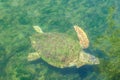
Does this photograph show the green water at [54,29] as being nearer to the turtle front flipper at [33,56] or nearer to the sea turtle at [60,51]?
the turtle front flipper at [33,56]

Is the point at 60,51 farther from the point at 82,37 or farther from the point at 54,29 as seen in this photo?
the point at 54,29

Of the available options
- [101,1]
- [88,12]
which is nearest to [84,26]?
[88,12]

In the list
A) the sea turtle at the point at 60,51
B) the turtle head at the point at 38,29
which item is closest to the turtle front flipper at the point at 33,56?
the sea turtle at the point at 60,51

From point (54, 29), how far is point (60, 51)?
1772 mm

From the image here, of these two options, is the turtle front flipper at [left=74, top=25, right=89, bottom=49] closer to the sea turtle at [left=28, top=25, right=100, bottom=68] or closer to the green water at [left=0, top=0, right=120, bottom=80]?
the sea turtle at [left=28, top=25, right=100, bottom=68]

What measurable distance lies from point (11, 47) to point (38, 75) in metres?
1.43

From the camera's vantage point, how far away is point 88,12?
11148 mm

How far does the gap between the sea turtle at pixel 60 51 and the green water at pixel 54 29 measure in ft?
0.83

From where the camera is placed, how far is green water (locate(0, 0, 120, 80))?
806cm

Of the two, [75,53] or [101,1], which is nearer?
[75,53]

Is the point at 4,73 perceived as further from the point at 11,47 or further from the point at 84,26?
the point at 84,26

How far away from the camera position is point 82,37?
30.5 ft

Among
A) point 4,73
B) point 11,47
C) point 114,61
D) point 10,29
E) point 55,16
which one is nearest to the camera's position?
point 114,61

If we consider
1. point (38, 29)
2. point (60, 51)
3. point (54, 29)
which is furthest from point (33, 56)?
point (54, 29)
